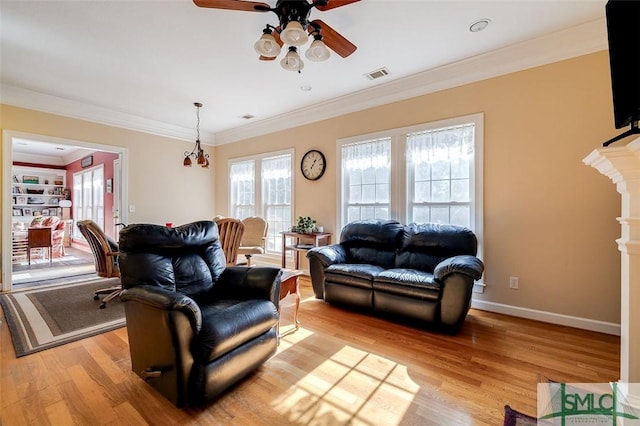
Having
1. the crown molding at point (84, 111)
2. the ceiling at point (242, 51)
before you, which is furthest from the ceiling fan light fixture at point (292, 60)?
the crown molding at point (84, 111)

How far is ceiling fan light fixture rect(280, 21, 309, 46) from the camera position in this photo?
5.94ft

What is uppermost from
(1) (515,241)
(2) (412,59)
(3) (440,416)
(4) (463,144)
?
(2) (412,59)

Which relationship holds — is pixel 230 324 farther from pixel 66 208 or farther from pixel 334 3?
pixel 66 208

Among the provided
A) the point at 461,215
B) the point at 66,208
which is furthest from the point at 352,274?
the point at 66,208

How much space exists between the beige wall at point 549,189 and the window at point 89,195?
26.2 feet

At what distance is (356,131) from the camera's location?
423 centimetres

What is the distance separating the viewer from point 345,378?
6.42ft

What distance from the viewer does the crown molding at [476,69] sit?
264 centimetres

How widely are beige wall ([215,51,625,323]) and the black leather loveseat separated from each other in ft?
1.76

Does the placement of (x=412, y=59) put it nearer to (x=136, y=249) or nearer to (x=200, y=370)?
(x=136, y=249)

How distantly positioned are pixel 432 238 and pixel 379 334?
1.26 m

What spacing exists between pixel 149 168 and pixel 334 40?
4612 millimetres

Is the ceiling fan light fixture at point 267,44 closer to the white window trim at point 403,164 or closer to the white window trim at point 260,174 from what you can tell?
the white window trim at point 403,164

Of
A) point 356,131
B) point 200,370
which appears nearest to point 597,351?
point 200,370
